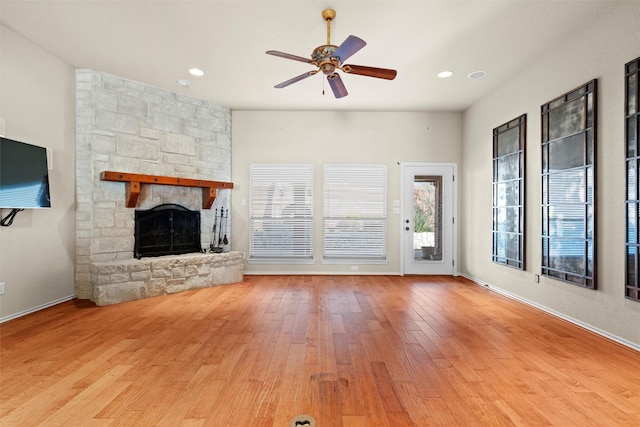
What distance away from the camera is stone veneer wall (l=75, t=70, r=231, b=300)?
401 centimetres

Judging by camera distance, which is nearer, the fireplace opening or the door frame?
the fireplace opening

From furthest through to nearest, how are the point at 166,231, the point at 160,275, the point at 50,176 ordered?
the point at 166,231 < the point at 160,275 < the point at 50,176

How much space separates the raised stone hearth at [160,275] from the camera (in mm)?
3771

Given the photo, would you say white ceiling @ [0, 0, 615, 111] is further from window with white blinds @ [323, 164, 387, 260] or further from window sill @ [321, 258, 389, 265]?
window sill @ [321, 258, 389, 265]

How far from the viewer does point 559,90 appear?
3398 millimetres

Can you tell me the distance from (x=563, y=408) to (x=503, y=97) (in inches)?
162

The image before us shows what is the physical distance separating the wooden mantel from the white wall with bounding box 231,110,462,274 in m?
0.52

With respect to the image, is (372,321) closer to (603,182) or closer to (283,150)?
(603,182)

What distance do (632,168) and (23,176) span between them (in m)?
5.83

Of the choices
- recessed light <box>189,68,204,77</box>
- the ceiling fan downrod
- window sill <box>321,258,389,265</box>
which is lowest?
window sill <box>321,258,389,265</box>

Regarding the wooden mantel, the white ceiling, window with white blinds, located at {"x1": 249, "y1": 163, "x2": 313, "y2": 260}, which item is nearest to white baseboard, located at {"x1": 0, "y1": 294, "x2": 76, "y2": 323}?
the wooden mantel

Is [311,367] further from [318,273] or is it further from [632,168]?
[318,273]

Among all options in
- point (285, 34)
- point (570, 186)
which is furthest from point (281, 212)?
point (570, 186)

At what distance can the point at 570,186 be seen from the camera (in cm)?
324
